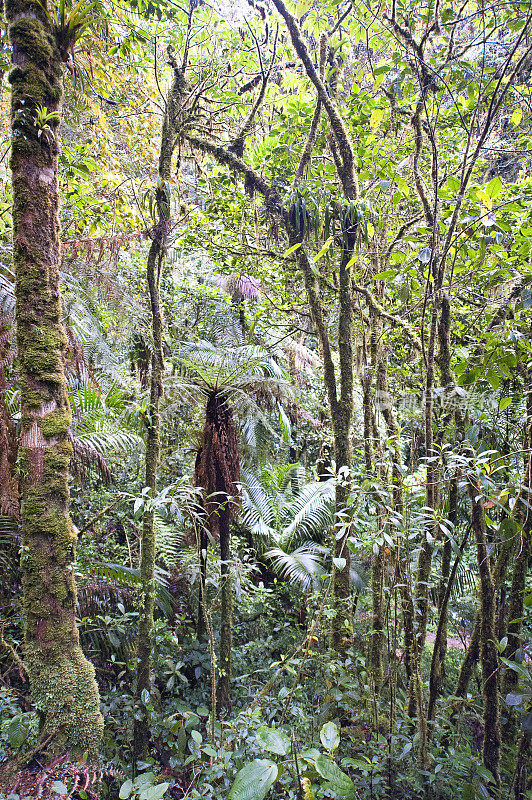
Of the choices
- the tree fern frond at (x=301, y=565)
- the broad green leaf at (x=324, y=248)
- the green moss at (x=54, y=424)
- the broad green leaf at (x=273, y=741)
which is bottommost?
the tree fern frond at (x=301, y=565)

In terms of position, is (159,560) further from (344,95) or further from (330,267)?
(344,95)

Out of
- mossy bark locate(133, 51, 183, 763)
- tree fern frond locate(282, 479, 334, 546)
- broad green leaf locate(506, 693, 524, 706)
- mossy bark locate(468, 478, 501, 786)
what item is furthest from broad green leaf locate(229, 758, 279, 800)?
tree fern frond locate(282, 479, 334, 546)

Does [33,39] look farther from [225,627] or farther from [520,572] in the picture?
[225,627]

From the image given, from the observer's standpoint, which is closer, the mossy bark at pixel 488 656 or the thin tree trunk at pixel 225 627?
the mossy bark at pixel 488 656

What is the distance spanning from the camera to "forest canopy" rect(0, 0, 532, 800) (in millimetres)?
1966

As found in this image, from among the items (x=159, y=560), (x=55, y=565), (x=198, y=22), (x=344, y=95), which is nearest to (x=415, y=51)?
(x=344, y=95)

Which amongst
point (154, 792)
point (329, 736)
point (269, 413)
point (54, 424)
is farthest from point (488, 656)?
point (269, 413)

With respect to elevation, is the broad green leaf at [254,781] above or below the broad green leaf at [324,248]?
below

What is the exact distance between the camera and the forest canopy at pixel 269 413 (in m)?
1.97

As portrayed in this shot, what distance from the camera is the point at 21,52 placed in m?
2.02

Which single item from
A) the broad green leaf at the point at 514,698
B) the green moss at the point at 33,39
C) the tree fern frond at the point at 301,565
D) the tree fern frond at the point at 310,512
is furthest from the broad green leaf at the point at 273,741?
the tree fern frond at the point at 310,512

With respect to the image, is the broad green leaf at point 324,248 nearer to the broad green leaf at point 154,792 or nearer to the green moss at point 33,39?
the green moss at point 33,39

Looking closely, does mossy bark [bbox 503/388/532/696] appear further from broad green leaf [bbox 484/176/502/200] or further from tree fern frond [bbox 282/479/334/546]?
tree fern frond [bbox 282/479/334/546]

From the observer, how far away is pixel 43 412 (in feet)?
6.63
